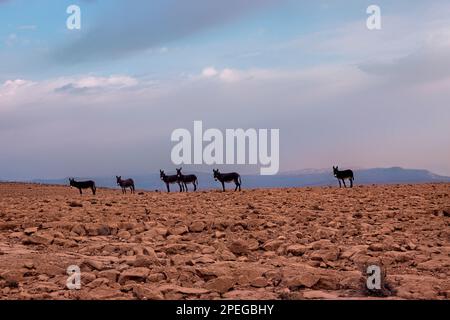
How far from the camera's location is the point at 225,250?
1162 cm

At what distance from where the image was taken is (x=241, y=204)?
67.5ft

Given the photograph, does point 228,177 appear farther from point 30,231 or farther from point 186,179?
point 30,231

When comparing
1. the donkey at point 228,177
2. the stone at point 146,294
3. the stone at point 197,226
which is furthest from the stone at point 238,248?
the donkey at point 228,177

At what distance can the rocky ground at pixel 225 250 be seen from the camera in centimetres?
873

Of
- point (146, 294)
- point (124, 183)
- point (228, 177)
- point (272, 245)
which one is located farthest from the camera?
point (124, 183)

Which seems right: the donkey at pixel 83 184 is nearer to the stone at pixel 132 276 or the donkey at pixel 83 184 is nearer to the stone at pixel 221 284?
the stone at pixel 132 276

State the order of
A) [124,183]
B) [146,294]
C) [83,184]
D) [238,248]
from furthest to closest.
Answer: [124,183] → [83,184] → [238,248] → [146,294]

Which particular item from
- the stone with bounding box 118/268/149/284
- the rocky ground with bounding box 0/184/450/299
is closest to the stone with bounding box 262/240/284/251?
the rocky ground with bounding box 0/184/450/299

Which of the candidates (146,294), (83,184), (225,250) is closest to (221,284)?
(146,294)

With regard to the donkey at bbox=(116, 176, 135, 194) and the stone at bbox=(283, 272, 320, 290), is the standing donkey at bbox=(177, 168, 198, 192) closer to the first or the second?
the donkey at bbox=(116, 176, 135, 194)

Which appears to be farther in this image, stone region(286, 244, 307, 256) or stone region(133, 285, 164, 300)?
stone region(286, 244, 307, 256)

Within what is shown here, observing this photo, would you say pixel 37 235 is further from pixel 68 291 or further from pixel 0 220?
pixel 68 291

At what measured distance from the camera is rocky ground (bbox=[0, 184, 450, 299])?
8727 mm
